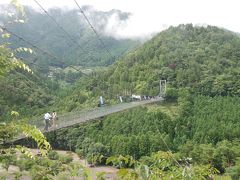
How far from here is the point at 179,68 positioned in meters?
63.4

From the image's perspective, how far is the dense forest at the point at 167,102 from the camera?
1527 inches

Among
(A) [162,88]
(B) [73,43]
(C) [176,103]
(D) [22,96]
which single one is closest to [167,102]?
(C) [176,103]

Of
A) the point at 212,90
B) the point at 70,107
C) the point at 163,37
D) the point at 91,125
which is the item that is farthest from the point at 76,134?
the point at 163,37

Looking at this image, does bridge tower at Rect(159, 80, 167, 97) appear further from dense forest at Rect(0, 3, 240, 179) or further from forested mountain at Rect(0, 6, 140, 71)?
forested mountain at Rect(0, 6, 140, 71)

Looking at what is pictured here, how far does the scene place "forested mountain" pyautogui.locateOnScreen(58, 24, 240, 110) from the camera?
5753 cm

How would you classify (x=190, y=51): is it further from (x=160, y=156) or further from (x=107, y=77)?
(x=160, y=156)

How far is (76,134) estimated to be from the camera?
4719 centimetres

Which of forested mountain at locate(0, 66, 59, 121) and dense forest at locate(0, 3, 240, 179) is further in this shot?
forested mountain at locate(0, 66, 59, 121)

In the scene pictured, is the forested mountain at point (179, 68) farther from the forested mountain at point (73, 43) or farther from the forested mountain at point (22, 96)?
the forested mountain at point (73, 43)

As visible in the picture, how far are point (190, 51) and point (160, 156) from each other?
6741cm

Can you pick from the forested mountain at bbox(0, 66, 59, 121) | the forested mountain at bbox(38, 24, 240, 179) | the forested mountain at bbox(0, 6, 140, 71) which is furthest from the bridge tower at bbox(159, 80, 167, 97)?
the forested mountain at bbox(0, 6, 140, 71)

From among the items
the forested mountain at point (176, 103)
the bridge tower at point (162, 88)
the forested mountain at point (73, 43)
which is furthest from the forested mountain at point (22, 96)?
the forested mountain at point (73, 43)

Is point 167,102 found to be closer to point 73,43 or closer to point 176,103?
point 176,103

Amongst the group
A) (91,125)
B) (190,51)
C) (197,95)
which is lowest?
(91,125)
